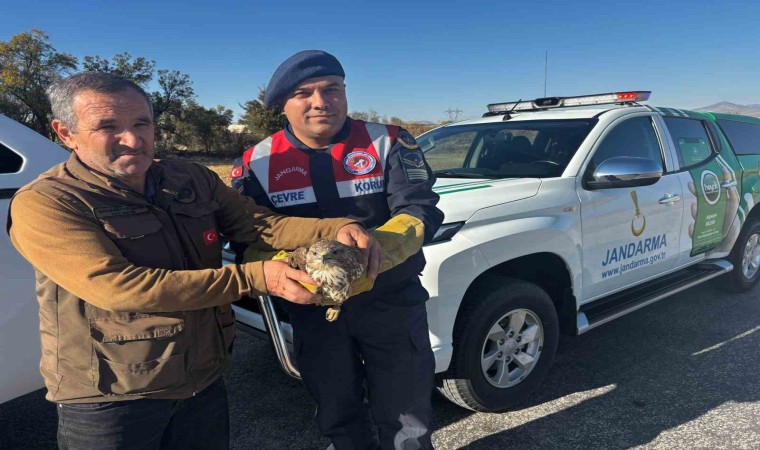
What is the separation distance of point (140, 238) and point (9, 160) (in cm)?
112

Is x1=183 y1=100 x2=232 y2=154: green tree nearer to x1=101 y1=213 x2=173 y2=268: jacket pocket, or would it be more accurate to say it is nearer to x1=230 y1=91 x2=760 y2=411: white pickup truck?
x1=230 y1=91 x2=760 y2=411: white pickup truck

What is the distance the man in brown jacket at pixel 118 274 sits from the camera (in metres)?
1.32

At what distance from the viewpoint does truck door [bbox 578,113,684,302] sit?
3189 mm

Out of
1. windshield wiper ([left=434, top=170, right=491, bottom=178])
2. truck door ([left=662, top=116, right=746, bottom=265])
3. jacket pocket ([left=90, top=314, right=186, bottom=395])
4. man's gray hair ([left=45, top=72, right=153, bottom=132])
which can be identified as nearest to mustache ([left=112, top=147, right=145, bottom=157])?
man's gray hair ([left=45, top=72, right=153, bottom=132])

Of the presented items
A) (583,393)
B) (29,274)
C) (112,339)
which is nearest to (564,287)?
(583,393)

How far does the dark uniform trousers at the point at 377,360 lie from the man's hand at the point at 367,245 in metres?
0.40

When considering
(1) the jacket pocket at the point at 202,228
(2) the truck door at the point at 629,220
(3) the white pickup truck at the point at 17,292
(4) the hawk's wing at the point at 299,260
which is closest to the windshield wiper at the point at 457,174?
(2) the truck door at the point at 629,220

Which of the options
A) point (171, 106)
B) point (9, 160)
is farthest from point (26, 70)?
point (9, 160)

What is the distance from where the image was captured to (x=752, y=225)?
4.86 meters

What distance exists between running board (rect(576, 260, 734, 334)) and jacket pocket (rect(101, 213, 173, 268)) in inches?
99.6

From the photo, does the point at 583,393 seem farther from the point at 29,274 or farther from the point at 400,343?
the point at 29,274

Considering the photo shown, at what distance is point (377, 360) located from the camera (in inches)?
80.3

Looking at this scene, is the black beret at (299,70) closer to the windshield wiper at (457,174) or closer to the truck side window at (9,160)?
the truck side window at (9,160)

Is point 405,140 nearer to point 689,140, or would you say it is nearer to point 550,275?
point 550,275
